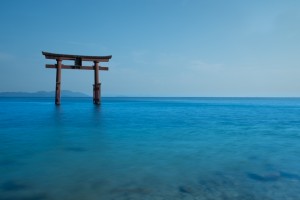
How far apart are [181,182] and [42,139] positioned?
7570mm

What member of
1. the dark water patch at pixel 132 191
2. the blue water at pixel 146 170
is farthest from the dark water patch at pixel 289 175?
the dark water patch at pixel 132 191

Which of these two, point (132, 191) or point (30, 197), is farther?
point (132, 191)

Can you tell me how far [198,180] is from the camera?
16.5 ft

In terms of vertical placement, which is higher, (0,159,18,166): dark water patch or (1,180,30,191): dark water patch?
(1,180,30,191): dark water patch

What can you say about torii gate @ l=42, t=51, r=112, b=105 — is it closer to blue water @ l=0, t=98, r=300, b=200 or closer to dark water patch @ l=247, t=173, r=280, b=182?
blue water @ l=0, t=98, r=300, b=200

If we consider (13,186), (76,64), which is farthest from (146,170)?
(76,64)

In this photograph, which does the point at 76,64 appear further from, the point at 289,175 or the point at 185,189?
the point at 289,175

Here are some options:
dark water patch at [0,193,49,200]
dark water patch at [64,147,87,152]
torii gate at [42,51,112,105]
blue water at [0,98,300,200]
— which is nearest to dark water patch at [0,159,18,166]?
blue water at [0,98,300,200]

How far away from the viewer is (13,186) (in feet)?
15.2

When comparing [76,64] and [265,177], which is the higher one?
[76,64]

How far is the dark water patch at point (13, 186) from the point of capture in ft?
14.8

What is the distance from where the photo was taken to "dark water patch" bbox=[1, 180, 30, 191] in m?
4.51

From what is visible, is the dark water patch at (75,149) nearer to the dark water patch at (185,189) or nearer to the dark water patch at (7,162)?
the dark water patch at (7,162)

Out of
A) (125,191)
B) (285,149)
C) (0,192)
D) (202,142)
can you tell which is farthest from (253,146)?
(0,192)
